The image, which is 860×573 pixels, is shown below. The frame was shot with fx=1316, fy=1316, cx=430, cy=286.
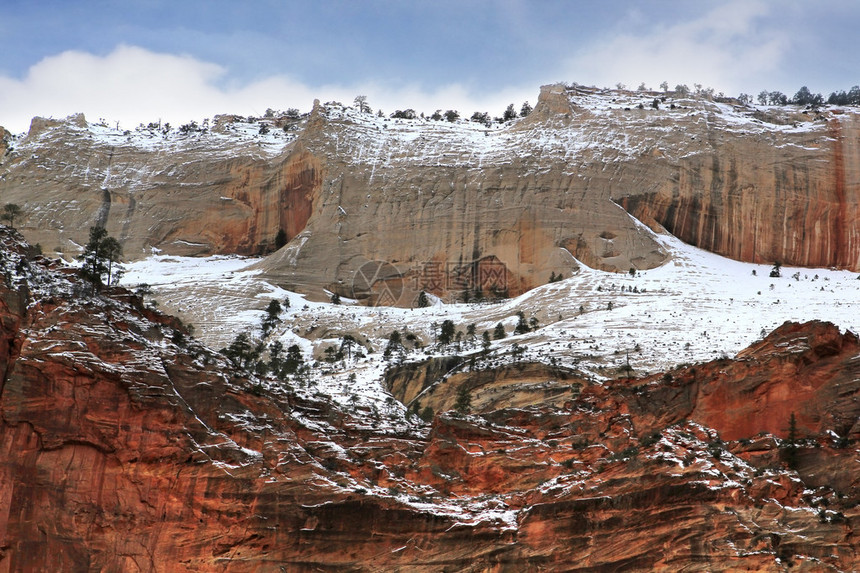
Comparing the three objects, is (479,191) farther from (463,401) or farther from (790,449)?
(790,449)

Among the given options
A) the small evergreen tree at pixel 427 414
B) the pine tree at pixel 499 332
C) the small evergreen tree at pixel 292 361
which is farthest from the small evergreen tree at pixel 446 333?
the small evergreen tree at pixel 427 414

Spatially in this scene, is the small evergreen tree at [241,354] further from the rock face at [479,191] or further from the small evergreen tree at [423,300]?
the rock face at [479,191]

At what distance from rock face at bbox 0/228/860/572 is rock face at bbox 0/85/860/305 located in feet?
183

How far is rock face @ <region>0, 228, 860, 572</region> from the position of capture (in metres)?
36.1

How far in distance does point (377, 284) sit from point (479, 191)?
12.1 m

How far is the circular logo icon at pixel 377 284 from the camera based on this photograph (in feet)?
342

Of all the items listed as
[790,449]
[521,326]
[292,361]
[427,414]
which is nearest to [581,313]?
[521,326]

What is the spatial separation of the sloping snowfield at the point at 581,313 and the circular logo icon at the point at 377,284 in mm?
4940

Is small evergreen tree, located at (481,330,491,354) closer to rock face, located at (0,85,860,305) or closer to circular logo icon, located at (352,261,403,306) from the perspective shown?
rock face, located at (0,85,860,305)

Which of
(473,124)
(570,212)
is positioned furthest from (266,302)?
(473,124)

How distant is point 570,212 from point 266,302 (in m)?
26.3

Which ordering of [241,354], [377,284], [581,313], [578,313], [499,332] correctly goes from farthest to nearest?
[377,284]
[578,313]
[581,313]
[499,332]
[241,354]

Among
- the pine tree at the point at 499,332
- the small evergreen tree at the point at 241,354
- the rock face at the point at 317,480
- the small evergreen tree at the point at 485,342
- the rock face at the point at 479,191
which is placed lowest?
the rock face at the point at 317,480

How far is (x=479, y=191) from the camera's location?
109750mm
